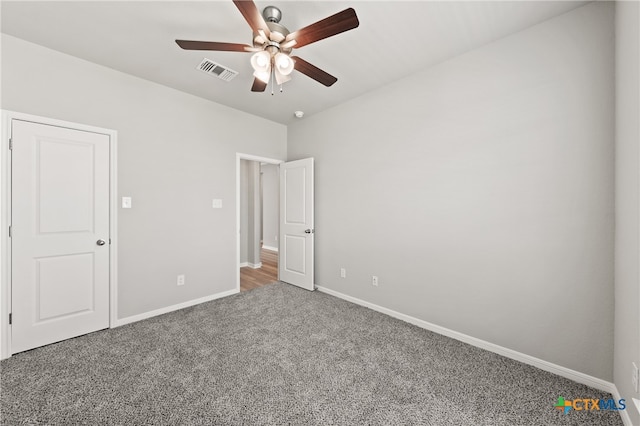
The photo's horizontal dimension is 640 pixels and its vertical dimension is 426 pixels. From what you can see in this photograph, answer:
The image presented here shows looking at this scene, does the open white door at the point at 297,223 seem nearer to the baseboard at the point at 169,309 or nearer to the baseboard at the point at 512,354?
the baseboard at the point at 169,309

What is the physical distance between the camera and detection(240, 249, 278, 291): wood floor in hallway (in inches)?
163

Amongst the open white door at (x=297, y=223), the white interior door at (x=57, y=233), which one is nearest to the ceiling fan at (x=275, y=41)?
the white interior door at (x=57, y=233)

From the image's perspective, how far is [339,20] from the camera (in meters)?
1.47

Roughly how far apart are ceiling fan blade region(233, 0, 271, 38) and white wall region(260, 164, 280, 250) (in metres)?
5.58

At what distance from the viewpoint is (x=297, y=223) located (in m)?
4.03

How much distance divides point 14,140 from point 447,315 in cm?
422

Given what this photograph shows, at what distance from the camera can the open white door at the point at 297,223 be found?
3836 millimetres

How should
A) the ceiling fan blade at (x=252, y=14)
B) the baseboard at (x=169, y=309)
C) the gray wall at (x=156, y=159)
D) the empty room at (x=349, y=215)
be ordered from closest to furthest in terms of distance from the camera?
the ceiling fan blade at (x=252, y=14) < the empty room at (x=349, y=215) < the gray wall at (x=156, y=159) < the baseboard at (x=169, y=309)

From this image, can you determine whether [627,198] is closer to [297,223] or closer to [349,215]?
[349,215]

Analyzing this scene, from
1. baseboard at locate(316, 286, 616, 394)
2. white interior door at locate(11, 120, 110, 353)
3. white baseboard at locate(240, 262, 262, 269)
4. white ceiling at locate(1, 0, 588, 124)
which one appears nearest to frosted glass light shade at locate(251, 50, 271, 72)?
white ceiling at locate(1, 0, 588, 124)

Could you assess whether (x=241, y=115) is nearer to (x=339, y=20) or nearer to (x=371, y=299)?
(x=339, y=20)

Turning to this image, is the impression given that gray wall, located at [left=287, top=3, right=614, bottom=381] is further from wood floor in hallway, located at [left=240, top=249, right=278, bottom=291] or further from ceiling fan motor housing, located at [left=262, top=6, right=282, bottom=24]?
wood floor in hallway, located at [left=240, top=249, right=278, bottom=291]

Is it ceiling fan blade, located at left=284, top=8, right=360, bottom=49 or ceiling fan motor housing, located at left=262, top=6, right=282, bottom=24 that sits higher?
ceiling fan motor housing, located at left=262, top=6, right=282, bottom=24

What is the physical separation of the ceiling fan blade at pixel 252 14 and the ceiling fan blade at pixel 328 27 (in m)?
0.19
